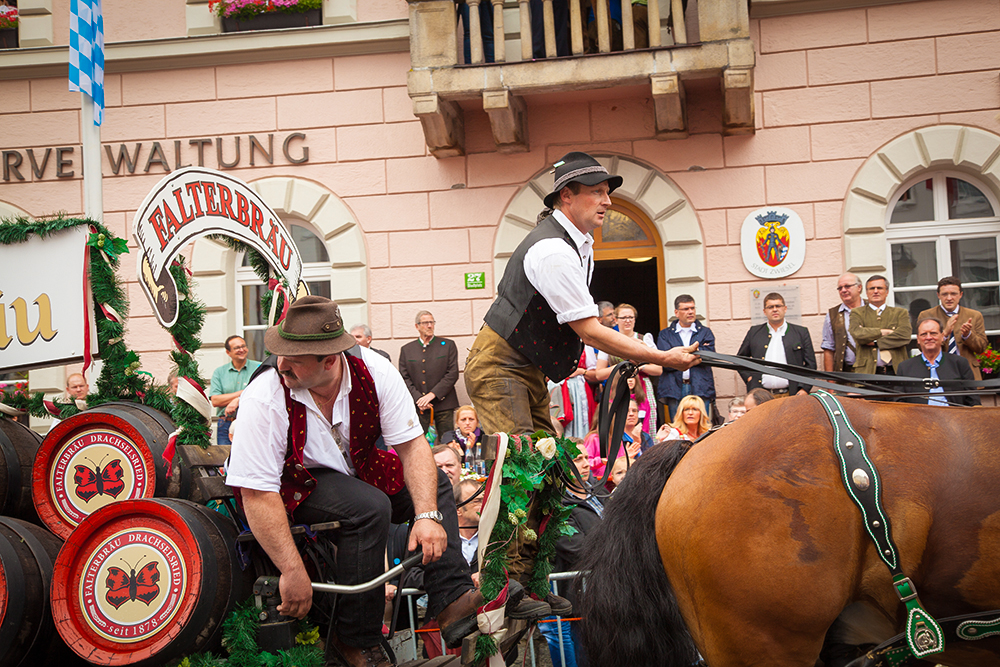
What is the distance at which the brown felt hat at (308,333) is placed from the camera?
123 inches

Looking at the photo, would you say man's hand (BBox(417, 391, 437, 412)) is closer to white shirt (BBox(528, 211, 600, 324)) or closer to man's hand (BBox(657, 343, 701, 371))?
white shirt (BBox(528, 211, 600, 324))

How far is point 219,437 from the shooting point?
7.79 metres

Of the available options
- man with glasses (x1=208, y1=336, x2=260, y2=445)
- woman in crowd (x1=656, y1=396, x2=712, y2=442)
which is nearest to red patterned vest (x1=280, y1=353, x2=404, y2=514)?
woman in crowd (x1=656, y1=396, x2=712, y2=442)

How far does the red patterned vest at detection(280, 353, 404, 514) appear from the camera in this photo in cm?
322

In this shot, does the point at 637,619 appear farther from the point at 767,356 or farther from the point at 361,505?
the point at 767,356

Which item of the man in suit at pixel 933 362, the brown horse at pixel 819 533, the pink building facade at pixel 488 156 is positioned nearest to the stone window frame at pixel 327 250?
the pink building facade at pixel 488 156

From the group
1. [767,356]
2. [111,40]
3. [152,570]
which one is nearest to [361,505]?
[152,570]

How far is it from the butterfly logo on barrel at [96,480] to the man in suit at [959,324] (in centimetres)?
698

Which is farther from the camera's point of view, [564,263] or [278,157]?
[278,157]

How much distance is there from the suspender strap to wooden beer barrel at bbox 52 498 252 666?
213cm

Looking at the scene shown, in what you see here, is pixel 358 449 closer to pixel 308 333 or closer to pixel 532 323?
pixel 308 333

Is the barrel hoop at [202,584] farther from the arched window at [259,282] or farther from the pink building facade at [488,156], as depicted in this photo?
the arched window at [259,282]

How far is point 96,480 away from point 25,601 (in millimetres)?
683

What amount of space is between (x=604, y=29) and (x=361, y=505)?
23.6 ft
